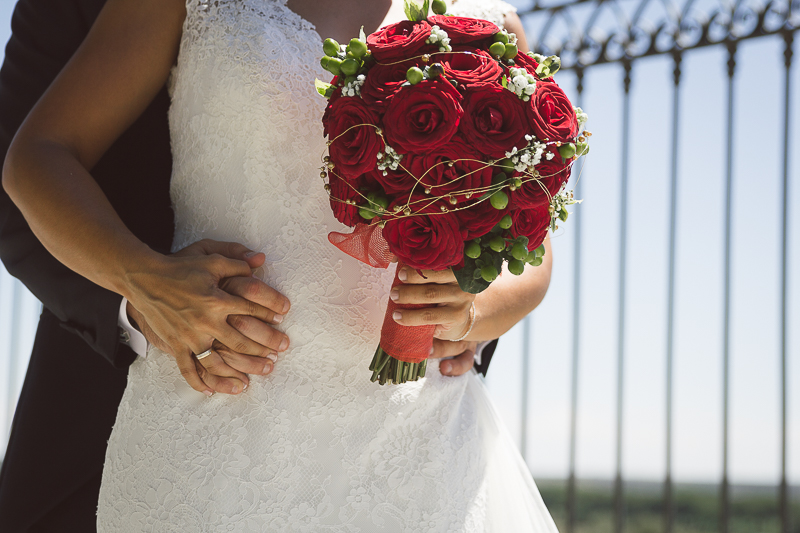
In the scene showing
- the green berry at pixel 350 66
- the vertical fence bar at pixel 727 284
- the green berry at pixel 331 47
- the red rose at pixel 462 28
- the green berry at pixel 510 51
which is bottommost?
the green berry at pixel 350 66

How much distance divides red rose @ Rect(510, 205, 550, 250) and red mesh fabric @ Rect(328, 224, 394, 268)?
11.4 inches

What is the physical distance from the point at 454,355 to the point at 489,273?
0.53m

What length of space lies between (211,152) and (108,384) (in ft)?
2.87

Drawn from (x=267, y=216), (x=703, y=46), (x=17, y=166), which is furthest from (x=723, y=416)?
(x=17, y=166)

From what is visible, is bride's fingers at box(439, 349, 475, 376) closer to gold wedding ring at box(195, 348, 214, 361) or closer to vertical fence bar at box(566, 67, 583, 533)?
gold wedding ring at box(195, 348, 214, 361)

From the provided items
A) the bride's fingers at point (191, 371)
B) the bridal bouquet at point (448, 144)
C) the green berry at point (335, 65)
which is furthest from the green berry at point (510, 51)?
the bride's fingers at point (191, 371)

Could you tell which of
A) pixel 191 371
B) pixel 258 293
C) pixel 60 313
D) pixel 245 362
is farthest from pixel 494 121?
pixel 60 313

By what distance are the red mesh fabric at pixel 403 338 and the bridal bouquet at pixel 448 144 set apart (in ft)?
0.52

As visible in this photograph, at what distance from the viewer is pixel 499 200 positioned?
51.6 inches

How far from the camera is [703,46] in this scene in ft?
13.6

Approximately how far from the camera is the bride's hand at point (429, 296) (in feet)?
4.96

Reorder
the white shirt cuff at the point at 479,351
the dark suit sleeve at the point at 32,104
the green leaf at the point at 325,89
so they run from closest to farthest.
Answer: the green leaf at the point at 325,89 → the dark suit sleeve at the point at 32,104 → the white shirt cuff at the point at 479,351

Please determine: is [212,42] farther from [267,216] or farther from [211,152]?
[267,216]

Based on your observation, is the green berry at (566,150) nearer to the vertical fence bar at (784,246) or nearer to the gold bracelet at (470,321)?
the gold bracelet at (470,321)
